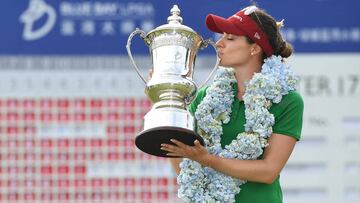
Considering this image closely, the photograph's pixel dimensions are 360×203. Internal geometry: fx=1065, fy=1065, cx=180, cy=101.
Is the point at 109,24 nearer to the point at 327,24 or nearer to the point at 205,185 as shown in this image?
the point at 327,24

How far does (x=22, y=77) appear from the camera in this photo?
6504 millimetres

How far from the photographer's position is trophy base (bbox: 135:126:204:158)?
2.73 m

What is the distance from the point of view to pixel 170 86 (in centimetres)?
291

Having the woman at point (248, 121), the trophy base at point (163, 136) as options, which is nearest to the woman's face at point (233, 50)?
the woman at point (248, 121)

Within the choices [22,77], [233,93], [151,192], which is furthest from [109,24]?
[233,93]

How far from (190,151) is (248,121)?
0.21 meters

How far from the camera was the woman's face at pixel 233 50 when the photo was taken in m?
2.87

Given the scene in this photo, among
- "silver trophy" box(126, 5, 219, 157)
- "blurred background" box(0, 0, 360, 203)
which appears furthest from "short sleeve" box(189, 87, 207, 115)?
Answer: "blurred background" box(0, 0, 360, 203)

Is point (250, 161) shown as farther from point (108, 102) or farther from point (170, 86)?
point (108, 102)

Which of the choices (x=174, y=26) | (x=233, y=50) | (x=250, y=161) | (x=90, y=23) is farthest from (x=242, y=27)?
(x=90, y=23)

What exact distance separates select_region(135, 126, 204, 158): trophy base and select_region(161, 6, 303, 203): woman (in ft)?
0.18

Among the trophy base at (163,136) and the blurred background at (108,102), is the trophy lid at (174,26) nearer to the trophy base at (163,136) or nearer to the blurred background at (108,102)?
the trophy base at (163,136)

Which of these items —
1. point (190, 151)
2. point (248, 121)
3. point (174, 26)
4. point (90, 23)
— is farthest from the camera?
point (90, 23)

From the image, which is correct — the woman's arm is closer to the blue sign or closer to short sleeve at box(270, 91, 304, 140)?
short sleeve at box(270, 91, 304, 140)
